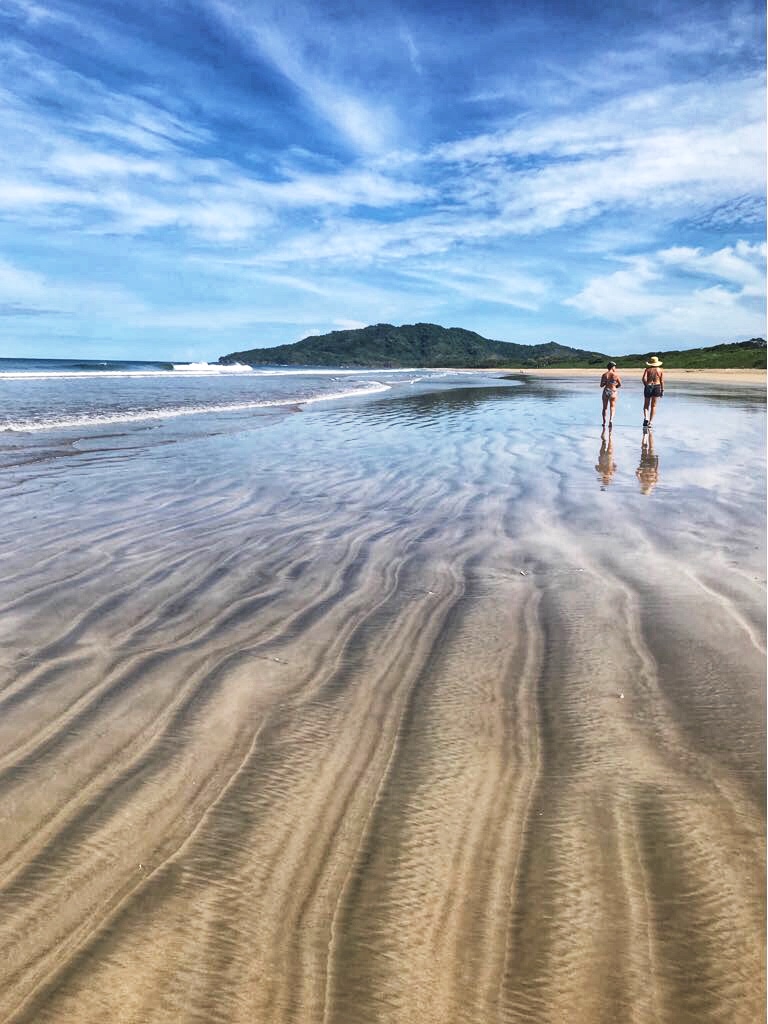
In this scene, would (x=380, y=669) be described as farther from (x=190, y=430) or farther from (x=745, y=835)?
(x=190, y=430)

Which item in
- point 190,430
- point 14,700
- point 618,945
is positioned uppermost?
point 190,430

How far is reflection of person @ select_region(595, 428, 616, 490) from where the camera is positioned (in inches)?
360

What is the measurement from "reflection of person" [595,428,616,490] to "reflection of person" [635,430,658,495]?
408 mm

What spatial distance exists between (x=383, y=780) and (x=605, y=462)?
912cm

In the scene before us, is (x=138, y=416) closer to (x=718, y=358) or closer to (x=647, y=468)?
(x=647, y=468)

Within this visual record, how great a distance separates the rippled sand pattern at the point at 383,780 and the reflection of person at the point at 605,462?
3.39m

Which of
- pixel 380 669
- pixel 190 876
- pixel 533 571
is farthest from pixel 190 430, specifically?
pixel 190 876

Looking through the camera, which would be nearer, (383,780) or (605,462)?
(383,780)

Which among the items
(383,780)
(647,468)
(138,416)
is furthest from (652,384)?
(138,416)

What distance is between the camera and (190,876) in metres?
2.04

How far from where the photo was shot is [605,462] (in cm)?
1060

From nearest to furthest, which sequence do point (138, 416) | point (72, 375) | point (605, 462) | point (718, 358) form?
1. point (605, 462)
2. point (138, 416)
3. point (72, 375)
4. point (718, 358)

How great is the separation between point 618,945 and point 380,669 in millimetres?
1798

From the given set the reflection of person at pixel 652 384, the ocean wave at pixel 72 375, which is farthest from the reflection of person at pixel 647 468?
the ocean wave at pixel 72 375
